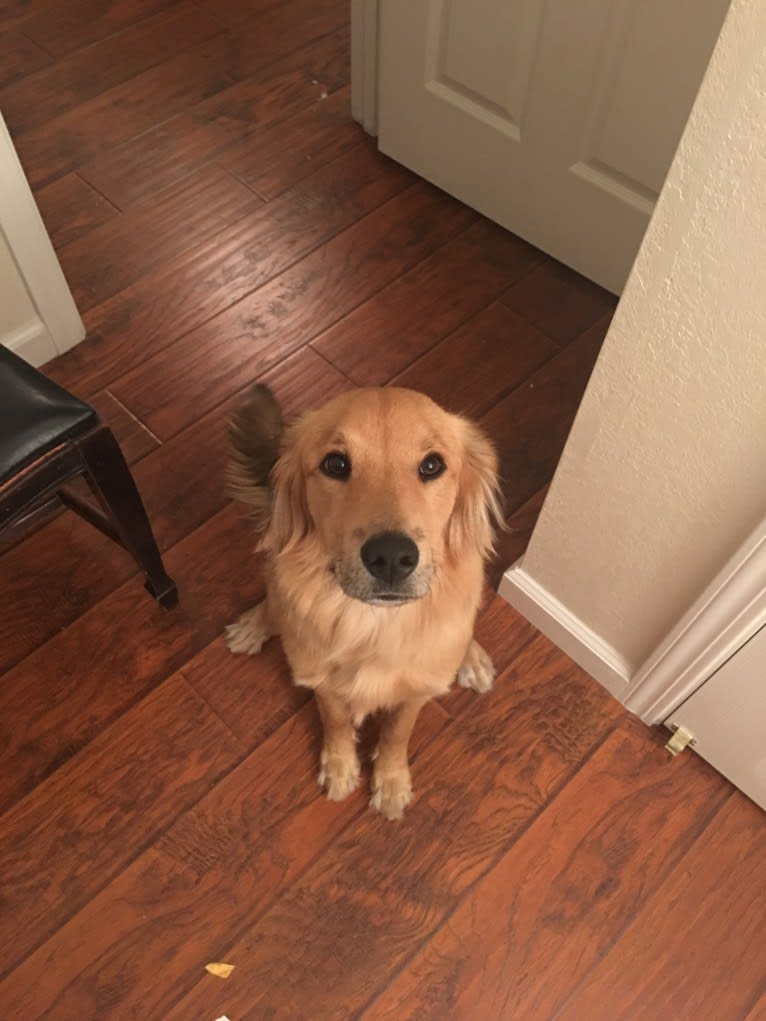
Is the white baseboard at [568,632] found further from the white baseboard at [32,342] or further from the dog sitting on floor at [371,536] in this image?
the white baseboard at [32,342]

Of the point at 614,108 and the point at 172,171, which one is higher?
the point at 614,108

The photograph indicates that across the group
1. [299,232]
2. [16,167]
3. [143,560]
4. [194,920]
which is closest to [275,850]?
[194,920]

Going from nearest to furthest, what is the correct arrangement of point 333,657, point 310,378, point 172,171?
point 333,657, point 310,378, point 172,171

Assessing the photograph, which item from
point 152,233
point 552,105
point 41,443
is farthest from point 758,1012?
point 152,233

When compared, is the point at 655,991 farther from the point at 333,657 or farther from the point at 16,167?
the point at 16,167

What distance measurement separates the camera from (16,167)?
5.74 feet

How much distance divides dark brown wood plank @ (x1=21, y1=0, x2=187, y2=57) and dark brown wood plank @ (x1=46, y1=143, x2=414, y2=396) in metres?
1.02

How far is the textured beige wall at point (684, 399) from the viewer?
84cm

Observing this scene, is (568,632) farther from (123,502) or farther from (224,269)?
(224,269)

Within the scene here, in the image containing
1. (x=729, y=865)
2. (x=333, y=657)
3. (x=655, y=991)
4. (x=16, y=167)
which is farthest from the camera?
(x=16, y=167)

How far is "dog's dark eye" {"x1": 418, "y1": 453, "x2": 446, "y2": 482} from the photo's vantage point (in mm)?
1170

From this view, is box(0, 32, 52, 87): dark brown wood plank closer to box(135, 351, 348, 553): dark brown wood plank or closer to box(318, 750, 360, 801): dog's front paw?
box(135, 351, 348, 553): dark brown wood plank

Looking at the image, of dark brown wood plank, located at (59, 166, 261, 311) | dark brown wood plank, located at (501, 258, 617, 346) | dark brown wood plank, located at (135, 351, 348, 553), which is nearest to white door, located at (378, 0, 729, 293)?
dark brown wood plank, located at (501, 258, 617, 346)

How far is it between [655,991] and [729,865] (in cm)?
27
